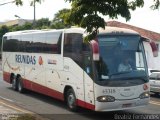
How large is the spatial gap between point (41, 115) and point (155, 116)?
13.2 ft

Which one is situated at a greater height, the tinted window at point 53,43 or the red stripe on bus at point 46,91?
the tinted window at point 53,43

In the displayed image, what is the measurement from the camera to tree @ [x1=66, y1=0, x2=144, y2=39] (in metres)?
7.80

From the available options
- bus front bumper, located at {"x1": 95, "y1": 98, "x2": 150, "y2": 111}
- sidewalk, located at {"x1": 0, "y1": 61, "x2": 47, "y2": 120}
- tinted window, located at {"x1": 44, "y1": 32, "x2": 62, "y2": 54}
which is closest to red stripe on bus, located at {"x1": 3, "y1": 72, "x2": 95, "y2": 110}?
bus front bumper, located at {"x1": 95, "y1": 98, "x2": 150, "y2": 111}

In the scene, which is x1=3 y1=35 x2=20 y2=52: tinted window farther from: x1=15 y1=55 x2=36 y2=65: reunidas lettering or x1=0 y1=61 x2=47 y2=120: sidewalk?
x1=0 y1=61 x2=47 y2=120: sidewalk

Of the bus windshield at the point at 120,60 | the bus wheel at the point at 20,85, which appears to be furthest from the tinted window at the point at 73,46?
the bus wheel at the point at 20,85

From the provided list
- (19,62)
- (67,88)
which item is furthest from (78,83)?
(19,62)

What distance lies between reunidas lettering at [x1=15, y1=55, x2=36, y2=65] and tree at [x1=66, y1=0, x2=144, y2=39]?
12.3 metres

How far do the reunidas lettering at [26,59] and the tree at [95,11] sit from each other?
1225 centimetres

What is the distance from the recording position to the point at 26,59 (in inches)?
839

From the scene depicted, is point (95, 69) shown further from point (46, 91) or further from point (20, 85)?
point (20, 85)

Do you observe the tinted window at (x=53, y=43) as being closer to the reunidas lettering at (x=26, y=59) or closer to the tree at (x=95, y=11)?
the reunidas lettering at (x=26, y=59)

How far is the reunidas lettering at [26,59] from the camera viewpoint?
20328 millimetres

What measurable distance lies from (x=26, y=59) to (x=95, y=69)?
25.5ft

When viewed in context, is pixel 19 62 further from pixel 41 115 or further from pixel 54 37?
pixel 41 115
